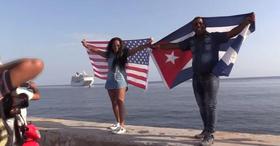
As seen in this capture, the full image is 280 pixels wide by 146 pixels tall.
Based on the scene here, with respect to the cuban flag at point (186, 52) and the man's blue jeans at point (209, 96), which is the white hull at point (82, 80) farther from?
the man's blue jeans at point (209, 96)

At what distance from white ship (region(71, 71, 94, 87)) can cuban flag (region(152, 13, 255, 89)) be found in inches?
6374

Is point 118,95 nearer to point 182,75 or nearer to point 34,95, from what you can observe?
point 182,75

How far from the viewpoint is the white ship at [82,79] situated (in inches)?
6796

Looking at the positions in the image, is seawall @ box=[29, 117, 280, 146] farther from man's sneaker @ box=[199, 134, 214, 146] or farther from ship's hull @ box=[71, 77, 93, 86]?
ship's hull @ box=[71, 77, 93, 86]

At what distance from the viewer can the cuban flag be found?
6.10 m

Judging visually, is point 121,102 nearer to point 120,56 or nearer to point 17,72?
point 120,56

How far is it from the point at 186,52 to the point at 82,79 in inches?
6765

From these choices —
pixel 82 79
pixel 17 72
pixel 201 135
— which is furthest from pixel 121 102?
pixel 82 79

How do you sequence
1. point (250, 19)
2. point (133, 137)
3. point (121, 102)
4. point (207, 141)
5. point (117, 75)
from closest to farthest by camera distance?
1. point (207, 141)
2. point (250, 19)
3. point (133, 137)
4. point (121, 102)
5. point (117, 75)

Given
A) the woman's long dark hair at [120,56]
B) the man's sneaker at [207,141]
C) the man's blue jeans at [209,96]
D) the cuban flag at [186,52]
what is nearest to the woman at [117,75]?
the woman's long dark hair at [120,56]


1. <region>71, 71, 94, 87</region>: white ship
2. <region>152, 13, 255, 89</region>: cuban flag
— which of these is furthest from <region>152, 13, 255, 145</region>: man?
<region>71, 71, 94, 87</region>: white ship

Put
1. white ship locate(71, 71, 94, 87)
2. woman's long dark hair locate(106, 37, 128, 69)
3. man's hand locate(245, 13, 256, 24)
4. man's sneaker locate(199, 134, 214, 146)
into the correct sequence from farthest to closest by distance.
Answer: white ship locate(71, 71, 94, 87), woman's long dark hair locate(106, 37, 128, 69), man's hand locate(245, 13, 256, 24), man's sneaker locate(199, 134, 214, 146)

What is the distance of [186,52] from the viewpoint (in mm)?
7211

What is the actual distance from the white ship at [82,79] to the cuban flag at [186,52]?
162 metres
